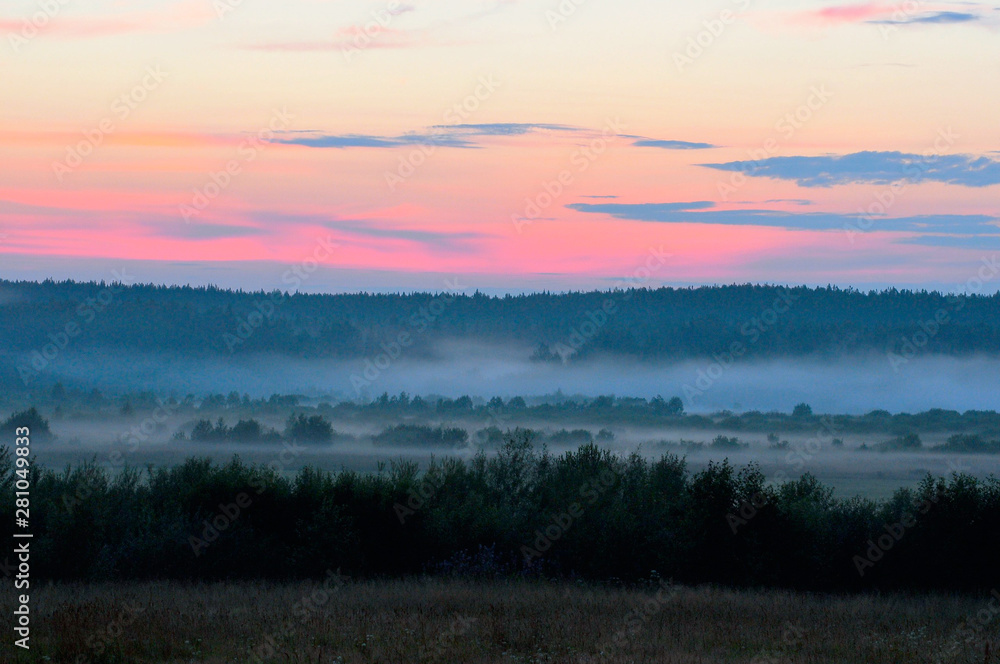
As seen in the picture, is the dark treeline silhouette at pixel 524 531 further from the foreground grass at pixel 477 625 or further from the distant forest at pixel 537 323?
the distant forest at pixel 537 323

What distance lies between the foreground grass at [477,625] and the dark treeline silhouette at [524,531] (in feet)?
6.59

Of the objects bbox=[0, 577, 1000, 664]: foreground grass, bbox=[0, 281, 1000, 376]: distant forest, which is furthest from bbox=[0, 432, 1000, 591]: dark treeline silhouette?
bbox=[0, 281, 1000, 376]: distant forest

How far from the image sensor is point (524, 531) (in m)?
26.2

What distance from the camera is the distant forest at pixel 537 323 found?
169 metres

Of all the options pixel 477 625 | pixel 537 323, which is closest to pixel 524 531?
pixel 477 625

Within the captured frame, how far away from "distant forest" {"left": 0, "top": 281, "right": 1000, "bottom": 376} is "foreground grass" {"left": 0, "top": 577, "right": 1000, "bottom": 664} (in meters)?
142

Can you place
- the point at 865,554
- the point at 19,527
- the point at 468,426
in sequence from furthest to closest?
the point at 468,426 → the point at 865,554 → the point at 19,527

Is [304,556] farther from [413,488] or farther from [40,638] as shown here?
[40,638]

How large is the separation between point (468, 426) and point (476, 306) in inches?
925

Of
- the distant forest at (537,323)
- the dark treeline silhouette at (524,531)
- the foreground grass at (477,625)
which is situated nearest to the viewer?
the foreground grass at (477,625)

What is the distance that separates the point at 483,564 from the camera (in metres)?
25.0

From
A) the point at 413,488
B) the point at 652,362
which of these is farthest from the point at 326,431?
the point at 413,488

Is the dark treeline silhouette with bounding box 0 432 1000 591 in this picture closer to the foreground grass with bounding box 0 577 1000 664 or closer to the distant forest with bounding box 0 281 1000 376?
the foreground grass with bounding box 0 577 1000 664

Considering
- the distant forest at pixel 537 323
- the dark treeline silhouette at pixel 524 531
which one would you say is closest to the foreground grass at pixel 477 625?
the dark treeline silhouette at pixel 524 531
